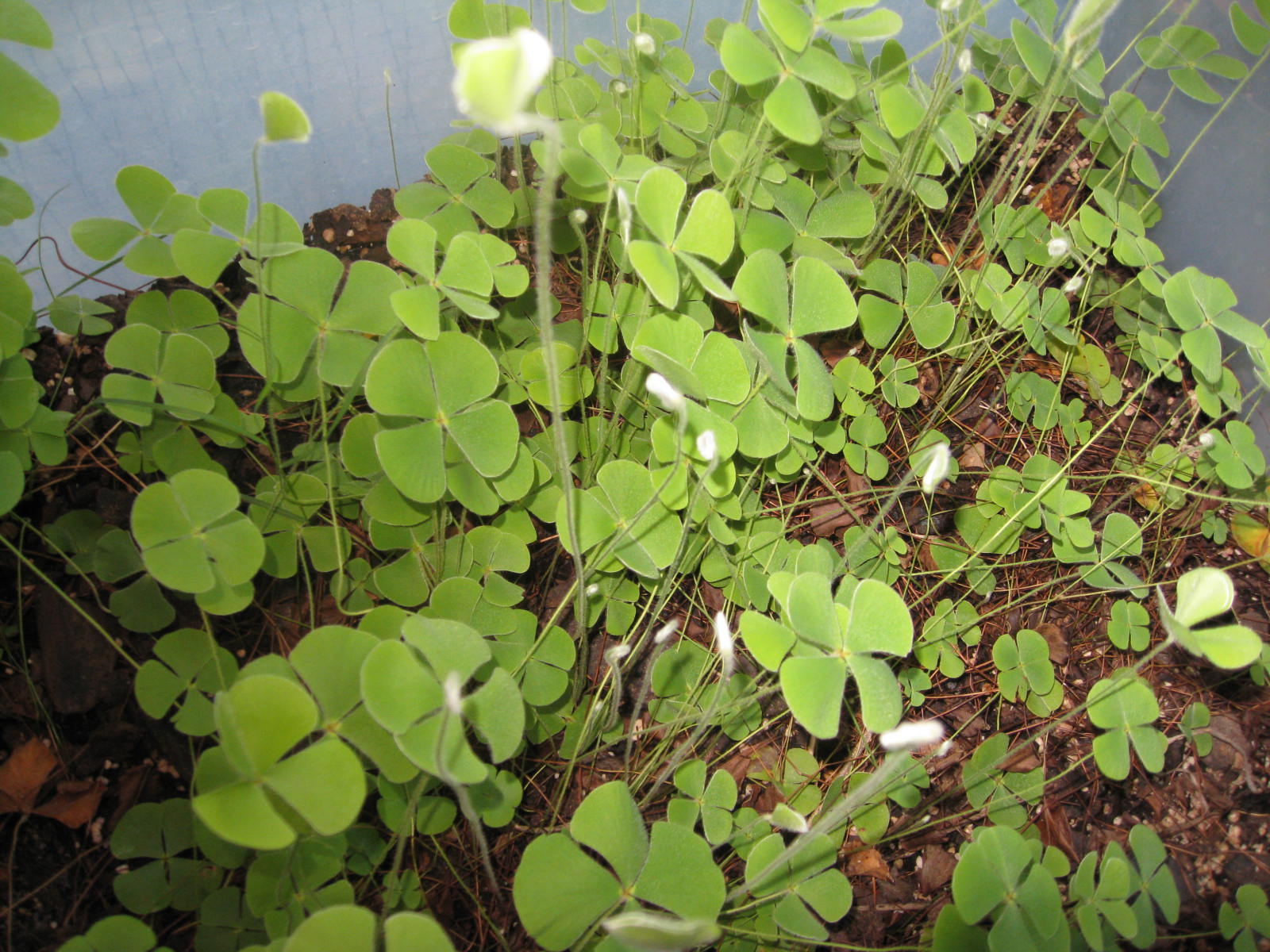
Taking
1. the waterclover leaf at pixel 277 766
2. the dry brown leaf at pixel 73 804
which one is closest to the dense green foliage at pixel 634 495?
the waterclover leaf at pixel 277 766

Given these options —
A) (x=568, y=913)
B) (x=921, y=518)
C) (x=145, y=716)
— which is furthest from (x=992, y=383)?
(x=145, y=716)

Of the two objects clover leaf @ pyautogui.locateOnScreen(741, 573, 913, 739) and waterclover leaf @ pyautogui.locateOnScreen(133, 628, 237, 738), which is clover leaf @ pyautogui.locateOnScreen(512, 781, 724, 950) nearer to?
clover leaf @ pyautogui.locateOnScreen(741, 573, 913, 739)

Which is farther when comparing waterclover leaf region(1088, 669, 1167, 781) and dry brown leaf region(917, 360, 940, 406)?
dry brown leaf region(917, 360, 940, 406)

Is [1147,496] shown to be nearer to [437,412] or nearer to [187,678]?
[437,412]

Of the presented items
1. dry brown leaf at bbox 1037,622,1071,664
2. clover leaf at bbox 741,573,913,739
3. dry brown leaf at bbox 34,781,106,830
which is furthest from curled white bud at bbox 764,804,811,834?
dry brown leaf at bbox 34,781,106,830

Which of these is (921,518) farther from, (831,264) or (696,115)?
(696,115)

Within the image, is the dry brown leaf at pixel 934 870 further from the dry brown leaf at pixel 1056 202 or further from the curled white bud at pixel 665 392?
the dry brown leaf at pixel 1056 202
